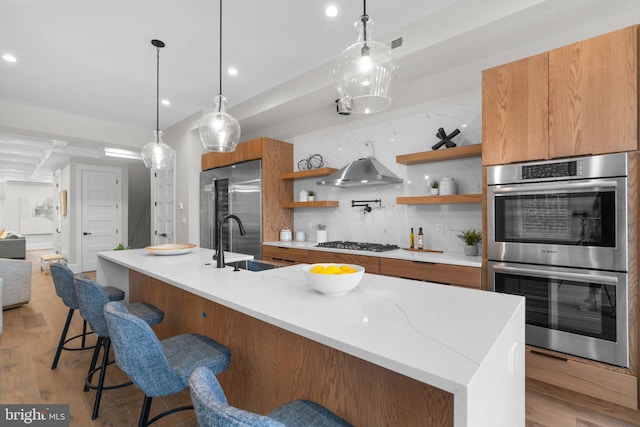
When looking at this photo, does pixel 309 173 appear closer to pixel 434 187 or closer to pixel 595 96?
pixel 434 187

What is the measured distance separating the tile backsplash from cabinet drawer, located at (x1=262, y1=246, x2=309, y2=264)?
61cm

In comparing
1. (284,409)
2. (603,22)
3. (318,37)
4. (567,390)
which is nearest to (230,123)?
(318,37)

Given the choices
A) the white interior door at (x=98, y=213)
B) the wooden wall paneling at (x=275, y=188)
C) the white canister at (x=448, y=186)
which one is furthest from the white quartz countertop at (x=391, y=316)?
the white interior door at (x=98, y=213)

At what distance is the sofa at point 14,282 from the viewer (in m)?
3.97

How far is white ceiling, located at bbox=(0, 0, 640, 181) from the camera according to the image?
2.36 m

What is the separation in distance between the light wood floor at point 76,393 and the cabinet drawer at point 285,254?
195cm

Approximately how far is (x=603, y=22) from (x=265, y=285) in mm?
3007

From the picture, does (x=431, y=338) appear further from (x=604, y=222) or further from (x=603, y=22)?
(x=603, y=22)

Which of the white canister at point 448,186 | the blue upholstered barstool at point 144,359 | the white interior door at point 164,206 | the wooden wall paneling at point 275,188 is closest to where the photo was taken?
the blue upholstered barstool at point 144,359

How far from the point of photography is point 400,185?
357cm

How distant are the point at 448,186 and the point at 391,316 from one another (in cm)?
228

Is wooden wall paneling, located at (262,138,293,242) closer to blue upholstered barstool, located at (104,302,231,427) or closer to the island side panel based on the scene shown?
the island side panel

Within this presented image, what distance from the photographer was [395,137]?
360cm

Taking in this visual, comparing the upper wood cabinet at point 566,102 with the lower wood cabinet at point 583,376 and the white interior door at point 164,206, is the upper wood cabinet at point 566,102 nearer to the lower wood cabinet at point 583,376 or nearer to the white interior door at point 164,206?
the lower wood cabinet at point 583,376
